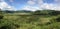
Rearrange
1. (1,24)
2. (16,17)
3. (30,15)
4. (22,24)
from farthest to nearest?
(30,15), (16,17), (22,24), (1,24)

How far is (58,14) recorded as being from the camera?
73.8ft

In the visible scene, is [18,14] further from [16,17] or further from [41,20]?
[41,20]

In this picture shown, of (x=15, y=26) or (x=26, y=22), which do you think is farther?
(x=26, y=22)

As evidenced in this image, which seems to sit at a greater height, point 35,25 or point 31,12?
point 31,12

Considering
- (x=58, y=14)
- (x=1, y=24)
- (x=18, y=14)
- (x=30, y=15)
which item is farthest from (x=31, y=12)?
(x=1, y=24)

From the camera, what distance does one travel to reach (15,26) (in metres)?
17.4

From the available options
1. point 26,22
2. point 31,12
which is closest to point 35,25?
point 26,22

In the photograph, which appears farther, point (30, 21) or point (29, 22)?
point (30, 21)

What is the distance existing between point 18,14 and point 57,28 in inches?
256

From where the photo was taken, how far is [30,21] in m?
20.2

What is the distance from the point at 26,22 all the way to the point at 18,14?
8.79 feet

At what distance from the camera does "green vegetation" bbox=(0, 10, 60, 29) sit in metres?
17.5

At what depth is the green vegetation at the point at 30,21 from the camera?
57.4ft

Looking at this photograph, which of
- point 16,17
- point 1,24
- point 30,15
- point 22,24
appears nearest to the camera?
point 1,24
